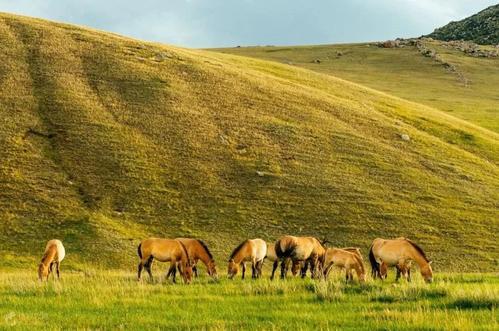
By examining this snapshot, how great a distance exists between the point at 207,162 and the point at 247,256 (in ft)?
84.9

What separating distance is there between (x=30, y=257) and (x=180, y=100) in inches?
1128

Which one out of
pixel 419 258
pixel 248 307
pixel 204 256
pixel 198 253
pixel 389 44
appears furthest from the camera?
pixel 389 44

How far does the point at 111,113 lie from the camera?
55.5 meters

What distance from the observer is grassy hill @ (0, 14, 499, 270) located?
40344 millimetres

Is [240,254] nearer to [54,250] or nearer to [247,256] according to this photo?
[247,256]

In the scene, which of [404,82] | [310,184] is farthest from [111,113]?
[404,82]

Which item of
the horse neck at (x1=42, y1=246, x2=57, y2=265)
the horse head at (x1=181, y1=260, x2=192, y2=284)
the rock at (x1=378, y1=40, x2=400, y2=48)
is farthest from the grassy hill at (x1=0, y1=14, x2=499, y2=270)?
the rock at (x1=378, y1=40, x2=400, y2=48)

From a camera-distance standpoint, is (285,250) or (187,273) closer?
(187,273)

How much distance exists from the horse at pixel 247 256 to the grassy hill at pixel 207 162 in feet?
37.4

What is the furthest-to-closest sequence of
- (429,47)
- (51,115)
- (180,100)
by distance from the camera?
(429,47) → (180,100) → (51,115)

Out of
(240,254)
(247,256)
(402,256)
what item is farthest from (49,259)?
(402,256)

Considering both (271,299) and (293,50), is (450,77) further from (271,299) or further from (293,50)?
(271,299)

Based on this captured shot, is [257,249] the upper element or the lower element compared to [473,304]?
lower

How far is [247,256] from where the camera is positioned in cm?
2441
